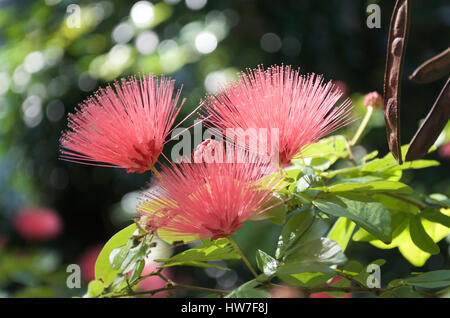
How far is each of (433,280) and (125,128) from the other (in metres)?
0.36

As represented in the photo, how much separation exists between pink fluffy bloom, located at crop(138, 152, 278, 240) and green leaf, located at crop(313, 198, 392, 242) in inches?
2.5

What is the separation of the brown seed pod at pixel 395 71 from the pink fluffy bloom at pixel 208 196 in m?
0.14

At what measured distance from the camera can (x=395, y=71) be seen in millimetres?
485

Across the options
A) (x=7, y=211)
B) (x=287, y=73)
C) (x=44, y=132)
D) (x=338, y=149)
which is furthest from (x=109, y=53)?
(x=287, y=73)

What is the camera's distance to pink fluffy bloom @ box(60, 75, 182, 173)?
21.1 inches

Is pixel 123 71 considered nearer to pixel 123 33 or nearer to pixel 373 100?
pixel 123 33

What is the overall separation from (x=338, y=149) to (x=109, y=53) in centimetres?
135

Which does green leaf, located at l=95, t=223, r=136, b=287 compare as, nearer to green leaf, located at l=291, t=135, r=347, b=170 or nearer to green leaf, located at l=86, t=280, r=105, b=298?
green leaf, located at l=86, t=280, r=105, b=298

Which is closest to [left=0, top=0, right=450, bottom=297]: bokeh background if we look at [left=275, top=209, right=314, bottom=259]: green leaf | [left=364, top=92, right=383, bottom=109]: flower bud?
[left=364, top=92, right=383, bottom=109]: flower bud

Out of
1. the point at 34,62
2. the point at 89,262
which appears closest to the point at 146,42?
the point at 34,62

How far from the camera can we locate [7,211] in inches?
87.9

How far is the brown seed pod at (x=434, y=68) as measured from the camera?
48 centimetres
